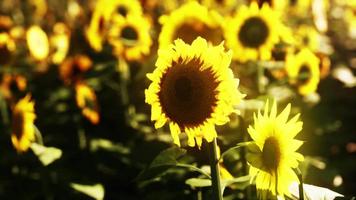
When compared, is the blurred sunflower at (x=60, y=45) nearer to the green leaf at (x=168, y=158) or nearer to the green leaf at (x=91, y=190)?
the green leaf at (x=91, y=190)

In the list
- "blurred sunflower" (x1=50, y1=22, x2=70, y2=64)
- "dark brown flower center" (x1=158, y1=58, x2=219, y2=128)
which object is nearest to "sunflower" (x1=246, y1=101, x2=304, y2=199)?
"dark brown flower center" (x1=158, y1=58, x2=219, y2=128)

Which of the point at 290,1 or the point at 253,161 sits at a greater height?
the point at 290,1

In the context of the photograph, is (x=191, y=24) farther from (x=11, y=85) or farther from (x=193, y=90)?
(x=11, y=85)

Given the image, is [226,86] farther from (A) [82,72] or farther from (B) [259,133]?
(A) [82,72]

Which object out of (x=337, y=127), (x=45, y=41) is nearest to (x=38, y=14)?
(x=45, y=41)

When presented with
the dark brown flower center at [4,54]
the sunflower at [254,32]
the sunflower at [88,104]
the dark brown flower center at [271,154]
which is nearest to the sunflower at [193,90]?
the dark brown flower center at [271,154]

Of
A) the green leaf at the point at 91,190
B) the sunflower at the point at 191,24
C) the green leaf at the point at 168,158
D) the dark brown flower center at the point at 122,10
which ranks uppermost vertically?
the dark brown flower center at the point at 122,10

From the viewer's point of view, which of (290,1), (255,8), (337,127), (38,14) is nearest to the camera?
(255,8)
